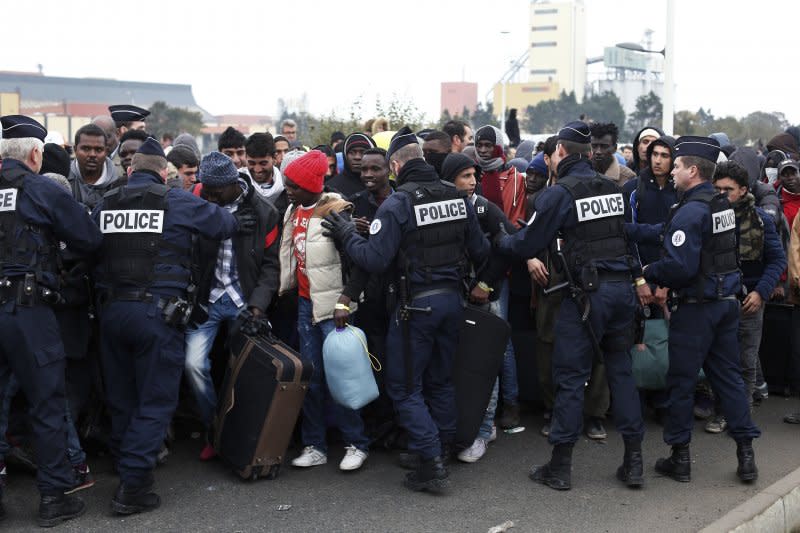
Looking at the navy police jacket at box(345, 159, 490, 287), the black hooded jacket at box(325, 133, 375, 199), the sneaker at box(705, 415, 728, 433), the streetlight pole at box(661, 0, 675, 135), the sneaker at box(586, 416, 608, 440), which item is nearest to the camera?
the navy police jacket at box(345, 159, 490, 287)

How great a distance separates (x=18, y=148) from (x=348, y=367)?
226cm

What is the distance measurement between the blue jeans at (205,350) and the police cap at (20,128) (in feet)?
4.78

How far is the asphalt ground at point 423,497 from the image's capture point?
527 centimetres

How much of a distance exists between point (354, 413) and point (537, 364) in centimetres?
165

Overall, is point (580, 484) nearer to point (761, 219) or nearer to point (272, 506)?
point (272, 506)

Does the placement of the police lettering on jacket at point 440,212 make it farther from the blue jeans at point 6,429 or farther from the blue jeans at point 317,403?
the blue jeans at point 6,429

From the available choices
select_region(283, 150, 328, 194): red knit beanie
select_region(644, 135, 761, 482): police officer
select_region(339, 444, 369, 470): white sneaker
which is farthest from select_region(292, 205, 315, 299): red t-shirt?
select_region(644, 135, 761, 482): police officer

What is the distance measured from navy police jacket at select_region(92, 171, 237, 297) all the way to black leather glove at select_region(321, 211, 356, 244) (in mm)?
641

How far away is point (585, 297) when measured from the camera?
5.72 m

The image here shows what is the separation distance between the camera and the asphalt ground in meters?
5.27

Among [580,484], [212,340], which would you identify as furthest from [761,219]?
[212,340]

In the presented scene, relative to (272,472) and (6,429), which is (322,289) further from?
(6,429)

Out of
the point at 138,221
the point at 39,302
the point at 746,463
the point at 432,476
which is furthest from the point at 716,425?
the point at 39,302

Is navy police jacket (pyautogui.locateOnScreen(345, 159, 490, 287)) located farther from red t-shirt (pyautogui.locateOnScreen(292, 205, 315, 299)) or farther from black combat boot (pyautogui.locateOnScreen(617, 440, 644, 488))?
black combat boot (pyautogui.locateOnScreen(617, 440, 644, 488))
